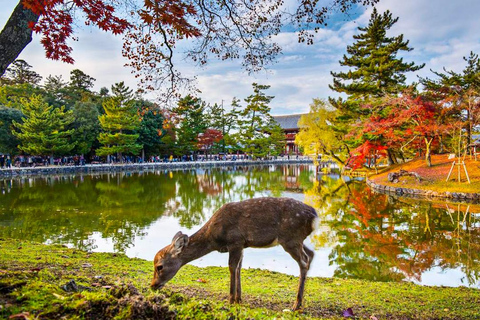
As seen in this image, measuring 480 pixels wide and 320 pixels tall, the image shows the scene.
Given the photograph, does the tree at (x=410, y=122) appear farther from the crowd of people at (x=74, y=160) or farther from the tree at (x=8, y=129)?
the tree at (x=8, y=129)

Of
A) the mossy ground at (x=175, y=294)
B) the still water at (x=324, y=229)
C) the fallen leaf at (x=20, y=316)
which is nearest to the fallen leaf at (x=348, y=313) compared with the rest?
the mossy ground at (x=175, y=294)

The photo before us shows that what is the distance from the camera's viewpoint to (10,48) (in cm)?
374

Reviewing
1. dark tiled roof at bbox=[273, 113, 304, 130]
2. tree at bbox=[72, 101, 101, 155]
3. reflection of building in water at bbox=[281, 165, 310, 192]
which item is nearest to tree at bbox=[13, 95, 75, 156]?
tree at bbox=[72, 101, 101, 155]

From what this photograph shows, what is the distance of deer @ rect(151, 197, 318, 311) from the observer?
368 cm

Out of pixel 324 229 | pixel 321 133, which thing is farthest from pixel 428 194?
pixel 321 133

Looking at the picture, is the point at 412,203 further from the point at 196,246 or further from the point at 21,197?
the point at 21,197

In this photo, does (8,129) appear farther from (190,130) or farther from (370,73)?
(370,73)

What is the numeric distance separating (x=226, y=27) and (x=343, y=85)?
2087 centimetres

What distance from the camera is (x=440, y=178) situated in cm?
1777

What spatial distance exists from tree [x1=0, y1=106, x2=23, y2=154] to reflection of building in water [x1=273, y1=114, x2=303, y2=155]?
41802mm

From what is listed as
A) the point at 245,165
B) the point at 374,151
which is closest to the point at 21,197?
the point at 374,151

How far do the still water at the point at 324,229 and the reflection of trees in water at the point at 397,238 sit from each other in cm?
2

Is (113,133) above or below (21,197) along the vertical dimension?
above

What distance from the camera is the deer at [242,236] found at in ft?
12.1
